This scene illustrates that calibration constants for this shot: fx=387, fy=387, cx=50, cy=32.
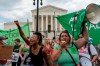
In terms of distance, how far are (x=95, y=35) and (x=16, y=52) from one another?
3121 millimetres

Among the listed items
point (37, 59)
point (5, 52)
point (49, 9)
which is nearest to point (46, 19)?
point (49, 9)

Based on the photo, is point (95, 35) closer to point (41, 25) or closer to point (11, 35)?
point (11, 35)

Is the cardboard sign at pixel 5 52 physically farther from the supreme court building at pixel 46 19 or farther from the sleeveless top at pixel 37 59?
the supreme court building at pixel 46 19

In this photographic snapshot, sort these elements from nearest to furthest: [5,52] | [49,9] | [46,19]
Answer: [5,52]
[46,19]
[49,9]

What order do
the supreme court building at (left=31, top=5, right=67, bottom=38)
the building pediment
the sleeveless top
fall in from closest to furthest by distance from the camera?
the sleeveless top, the supreme court building at (left=31, top=5, right=67, bottom=38), the building pediment

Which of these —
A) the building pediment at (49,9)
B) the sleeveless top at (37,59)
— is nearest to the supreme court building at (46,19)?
the building pediment at (49,9)

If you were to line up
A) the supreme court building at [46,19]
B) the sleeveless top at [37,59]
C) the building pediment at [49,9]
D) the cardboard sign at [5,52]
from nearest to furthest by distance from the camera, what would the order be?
the sleeveless top at [37,59], the cardboard sign at [5,52], the supreme court building at [46,19], the building pediment at [49,9]

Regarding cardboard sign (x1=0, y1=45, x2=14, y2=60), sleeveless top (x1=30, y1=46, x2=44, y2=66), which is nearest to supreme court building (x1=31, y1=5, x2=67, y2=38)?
cardboard sign (x1=0, y1=45, x2=14, y2=60)

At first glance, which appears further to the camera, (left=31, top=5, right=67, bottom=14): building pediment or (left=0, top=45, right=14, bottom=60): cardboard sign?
(left=31, top=5, right=67, bottom=14): building pediment

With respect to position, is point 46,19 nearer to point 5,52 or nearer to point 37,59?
point 5,52

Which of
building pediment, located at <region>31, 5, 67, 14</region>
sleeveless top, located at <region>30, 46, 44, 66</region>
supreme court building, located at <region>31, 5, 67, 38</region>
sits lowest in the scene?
sleeveless top, located at <region>30, 46, 44, 66</region>

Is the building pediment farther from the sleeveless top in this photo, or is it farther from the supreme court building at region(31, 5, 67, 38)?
the sleeveless top

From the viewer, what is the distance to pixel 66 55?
5.74 m

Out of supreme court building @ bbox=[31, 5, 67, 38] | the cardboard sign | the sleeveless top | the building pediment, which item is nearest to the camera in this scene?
the sleeveless top
